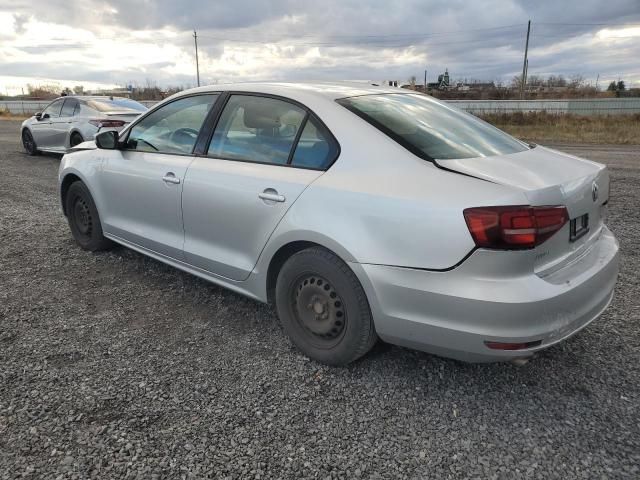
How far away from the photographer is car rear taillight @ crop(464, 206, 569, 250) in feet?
7.60

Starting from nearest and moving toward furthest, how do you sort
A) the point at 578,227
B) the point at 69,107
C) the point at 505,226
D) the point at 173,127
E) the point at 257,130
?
the point at 505,226 → the point at 578,227 → the point at 257,130 → the point at 173,127 → the point at 69,107

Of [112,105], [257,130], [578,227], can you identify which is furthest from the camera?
[112,105]

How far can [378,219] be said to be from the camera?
2600 millimetres

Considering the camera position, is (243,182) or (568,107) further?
(568,107)

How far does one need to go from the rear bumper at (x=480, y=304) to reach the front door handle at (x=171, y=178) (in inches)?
67.5

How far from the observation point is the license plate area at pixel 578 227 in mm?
2602

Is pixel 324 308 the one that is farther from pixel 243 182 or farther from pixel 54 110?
pixel 54 110

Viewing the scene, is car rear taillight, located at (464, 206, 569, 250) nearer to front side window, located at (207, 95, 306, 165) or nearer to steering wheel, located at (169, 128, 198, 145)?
Answer: front side window, located at (207, 95, 306, 165)

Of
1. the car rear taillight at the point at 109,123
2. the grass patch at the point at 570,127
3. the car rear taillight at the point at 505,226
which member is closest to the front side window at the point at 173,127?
the car rear taillight at the point at 505,226

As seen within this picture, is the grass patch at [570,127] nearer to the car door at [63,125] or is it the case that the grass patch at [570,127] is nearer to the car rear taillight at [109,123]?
the car rear taillight at [109,123]

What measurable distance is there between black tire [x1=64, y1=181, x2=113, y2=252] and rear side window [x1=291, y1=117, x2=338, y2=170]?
2580mm

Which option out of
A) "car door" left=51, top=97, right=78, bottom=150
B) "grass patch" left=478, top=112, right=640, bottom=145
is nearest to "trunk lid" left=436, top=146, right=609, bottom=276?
"car door" left=51, top=97, right=78, bottom=150

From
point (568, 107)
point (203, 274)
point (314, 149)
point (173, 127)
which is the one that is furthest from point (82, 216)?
point (568, 107)

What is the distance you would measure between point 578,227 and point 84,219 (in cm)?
435
